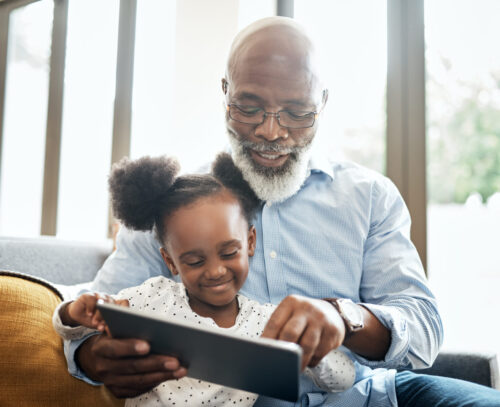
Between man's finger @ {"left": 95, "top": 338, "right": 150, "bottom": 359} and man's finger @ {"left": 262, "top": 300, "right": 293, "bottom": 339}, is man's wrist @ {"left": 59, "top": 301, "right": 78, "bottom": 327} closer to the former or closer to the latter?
man's finger @ {"left": 95, "top": 338, "right": 150, "bottom": 359}

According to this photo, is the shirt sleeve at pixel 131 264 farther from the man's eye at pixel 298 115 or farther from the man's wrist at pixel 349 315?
the man's wrist at pixel 349 315

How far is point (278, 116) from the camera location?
1.38 metres

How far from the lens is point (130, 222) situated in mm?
1318

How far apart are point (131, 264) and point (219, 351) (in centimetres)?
73

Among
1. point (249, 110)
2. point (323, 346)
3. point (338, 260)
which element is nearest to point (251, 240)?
point (338, 260)

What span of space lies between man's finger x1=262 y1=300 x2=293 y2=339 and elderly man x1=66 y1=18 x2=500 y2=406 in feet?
1.33

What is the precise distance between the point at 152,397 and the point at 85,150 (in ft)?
10.5

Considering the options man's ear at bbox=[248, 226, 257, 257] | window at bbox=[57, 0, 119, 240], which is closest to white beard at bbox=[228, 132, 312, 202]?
man's ear at bbox=[248, 226, 257, 257]

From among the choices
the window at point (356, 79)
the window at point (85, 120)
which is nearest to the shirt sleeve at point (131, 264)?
the window at point (356, 79)

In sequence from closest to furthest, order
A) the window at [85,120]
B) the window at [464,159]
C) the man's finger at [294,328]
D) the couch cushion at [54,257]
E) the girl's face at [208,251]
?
1. the man's finger at [294,328]
2. the girl's face at [208,251]
3. the couch cushion at [54,257]
4. the window at [464,159]
5. the window at [85,120]

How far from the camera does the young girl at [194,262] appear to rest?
44.9 inches

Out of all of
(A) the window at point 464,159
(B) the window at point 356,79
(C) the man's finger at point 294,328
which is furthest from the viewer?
(B) the window at point 356,79

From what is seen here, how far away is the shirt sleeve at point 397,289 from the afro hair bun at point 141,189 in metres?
0.60

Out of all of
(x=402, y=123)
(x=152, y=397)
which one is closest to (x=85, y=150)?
(x=402, y=123)
